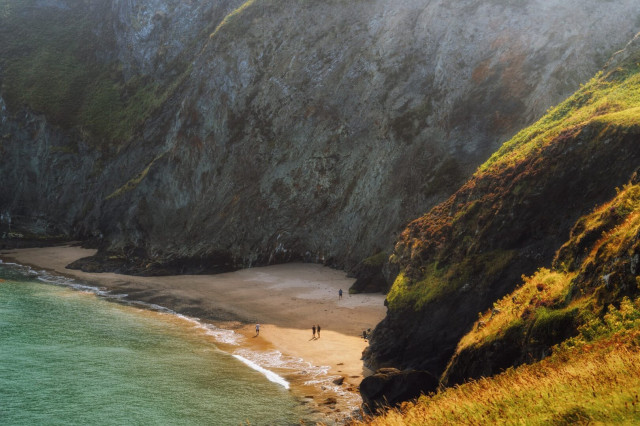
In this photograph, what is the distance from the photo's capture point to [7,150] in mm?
100625

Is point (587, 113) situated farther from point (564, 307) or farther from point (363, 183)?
point (363, 183)

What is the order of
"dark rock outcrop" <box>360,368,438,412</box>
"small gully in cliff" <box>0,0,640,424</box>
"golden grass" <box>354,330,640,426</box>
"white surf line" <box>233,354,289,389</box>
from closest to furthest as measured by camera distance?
"golden grass" <box>354,330,640,426</box> < "small gully in cliff" <box>0,0,640,424</box> < "dark rock outcrop" <box>360,368,438,412</box> < "white surf line" <box>233,354,289,389</box>

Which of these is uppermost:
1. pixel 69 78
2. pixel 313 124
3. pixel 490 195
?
pixel 69 78

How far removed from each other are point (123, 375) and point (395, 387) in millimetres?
17101

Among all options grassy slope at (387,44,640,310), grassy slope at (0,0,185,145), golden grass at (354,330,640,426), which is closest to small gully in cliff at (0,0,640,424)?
golden grass at (354,330,640,426)

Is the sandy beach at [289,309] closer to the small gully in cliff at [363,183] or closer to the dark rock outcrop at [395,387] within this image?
the small gully in cliff at [363,183]

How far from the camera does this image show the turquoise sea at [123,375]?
25.8m

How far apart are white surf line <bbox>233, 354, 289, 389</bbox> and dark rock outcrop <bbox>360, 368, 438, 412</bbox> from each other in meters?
6.55

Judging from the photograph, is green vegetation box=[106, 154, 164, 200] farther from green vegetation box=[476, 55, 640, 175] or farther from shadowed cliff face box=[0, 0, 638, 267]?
green vegetation box=[476, 55, 640, 175]

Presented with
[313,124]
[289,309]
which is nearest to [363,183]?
[313,124]

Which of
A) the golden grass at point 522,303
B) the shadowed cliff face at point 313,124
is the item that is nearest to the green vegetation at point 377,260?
the shadowed cliff face at point 313,124

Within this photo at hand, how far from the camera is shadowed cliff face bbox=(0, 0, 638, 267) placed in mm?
54781

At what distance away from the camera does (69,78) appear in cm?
11056

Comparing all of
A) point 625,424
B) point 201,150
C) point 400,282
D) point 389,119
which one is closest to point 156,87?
point 201,150
